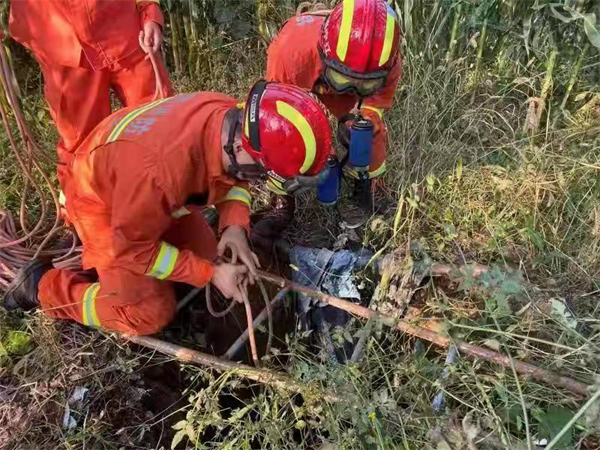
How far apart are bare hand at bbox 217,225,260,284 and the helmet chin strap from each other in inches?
15.1

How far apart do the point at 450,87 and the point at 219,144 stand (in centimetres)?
233

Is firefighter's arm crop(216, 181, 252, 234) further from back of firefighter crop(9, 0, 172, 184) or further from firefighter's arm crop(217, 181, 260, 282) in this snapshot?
back of firefighter crop(9, 0, 172, 184)

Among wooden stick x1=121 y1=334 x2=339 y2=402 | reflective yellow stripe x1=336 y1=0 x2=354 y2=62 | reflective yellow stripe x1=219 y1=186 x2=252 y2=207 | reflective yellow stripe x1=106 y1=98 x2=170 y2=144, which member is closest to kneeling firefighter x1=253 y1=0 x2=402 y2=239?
reflective yellow stripe x1=336 y1=0 x2=354 y2=62

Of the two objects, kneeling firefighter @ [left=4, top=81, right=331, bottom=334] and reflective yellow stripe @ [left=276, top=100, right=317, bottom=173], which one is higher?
reflective yellow stripe @ [left=276, top=100, right=317, bottom=173]

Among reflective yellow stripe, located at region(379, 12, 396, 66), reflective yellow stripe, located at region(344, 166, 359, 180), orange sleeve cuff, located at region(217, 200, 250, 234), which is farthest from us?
reflective yellow stripe, located at region(344, 166, 359, 180)

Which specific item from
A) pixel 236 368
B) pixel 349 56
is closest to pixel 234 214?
pixel 236 368

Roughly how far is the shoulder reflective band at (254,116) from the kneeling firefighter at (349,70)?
83 centimetres

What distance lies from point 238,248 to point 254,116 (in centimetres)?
67

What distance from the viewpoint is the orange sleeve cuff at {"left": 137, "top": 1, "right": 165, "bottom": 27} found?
117 inches

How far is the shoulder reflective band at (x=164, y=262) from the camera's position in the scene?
230cm

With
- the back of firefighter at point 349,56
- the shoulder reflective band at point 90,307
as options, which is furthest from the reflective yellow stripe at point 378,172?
the shoulder reflective band at point 90,307

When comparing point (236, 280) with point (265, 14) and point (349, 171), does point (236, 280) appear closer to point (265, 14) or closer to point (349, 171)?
point (349, 171)

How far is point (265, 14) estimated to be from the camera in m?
4.07

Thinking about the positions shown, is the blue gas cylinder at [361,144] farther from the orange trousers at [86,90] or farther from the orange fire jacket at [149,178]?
the orange trousers at [86,90]
